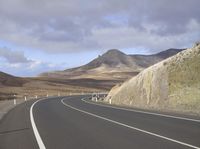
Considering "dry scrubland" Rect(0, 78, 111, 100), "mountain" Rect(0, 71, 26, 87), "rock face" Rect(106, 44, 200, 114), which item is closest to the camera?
"rock face" Rect(106, 44, 200, 114)

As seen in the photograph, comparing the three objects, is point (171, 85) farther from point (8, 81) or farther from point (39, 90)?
point (8, 81)

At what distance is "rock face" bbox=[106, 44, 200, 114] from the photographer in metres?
34.6

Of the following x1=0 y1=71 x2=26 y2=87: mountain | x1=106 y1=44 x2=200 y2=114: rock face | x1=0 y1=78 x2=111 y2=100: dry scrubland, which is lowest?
x1=106 y1=44 x2=200 y2=114: rock face

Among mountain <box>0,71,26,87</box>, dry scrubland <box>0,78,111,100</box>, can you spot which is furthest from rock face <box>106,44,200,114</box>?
mountain <box>0,71,26,87</box>

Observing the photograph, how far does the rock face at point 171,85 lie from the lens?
34641 millimetres

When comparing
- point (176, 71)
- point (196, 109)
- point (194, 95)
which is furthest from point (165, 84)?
point (196, 109)

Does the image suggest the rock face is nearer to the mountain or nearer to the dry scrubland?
the dry scrubland

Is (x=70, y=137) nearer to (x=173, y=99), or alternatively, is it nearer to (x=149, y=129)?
(x=149, y=129)

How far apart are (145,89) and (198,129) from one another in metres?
24.6

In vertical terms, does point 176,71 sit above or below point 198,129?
above

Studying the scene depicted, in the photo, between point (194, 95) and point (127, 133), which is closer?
point (127, 133)

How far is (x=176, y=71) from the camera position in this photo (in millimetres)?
39438

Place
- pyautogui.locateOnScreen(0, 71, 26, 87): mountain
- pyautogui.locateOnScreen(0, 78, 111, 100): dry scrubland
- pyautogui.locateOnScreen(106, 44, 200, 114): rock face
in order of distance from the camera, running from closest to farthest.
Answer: pyautogui.locateOnScreen(106, 44, 200, 114): rock face
pyautogui.locateOnScreen(0, 78, 111, 100): dry scrubland
pyautogui.locateOnScreen(0, 71, 26, 87): mountain

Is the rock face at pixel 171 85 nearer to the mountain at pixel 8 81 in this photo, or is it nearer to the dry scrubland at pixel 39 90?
the dry scrubland at pixel 39 90
